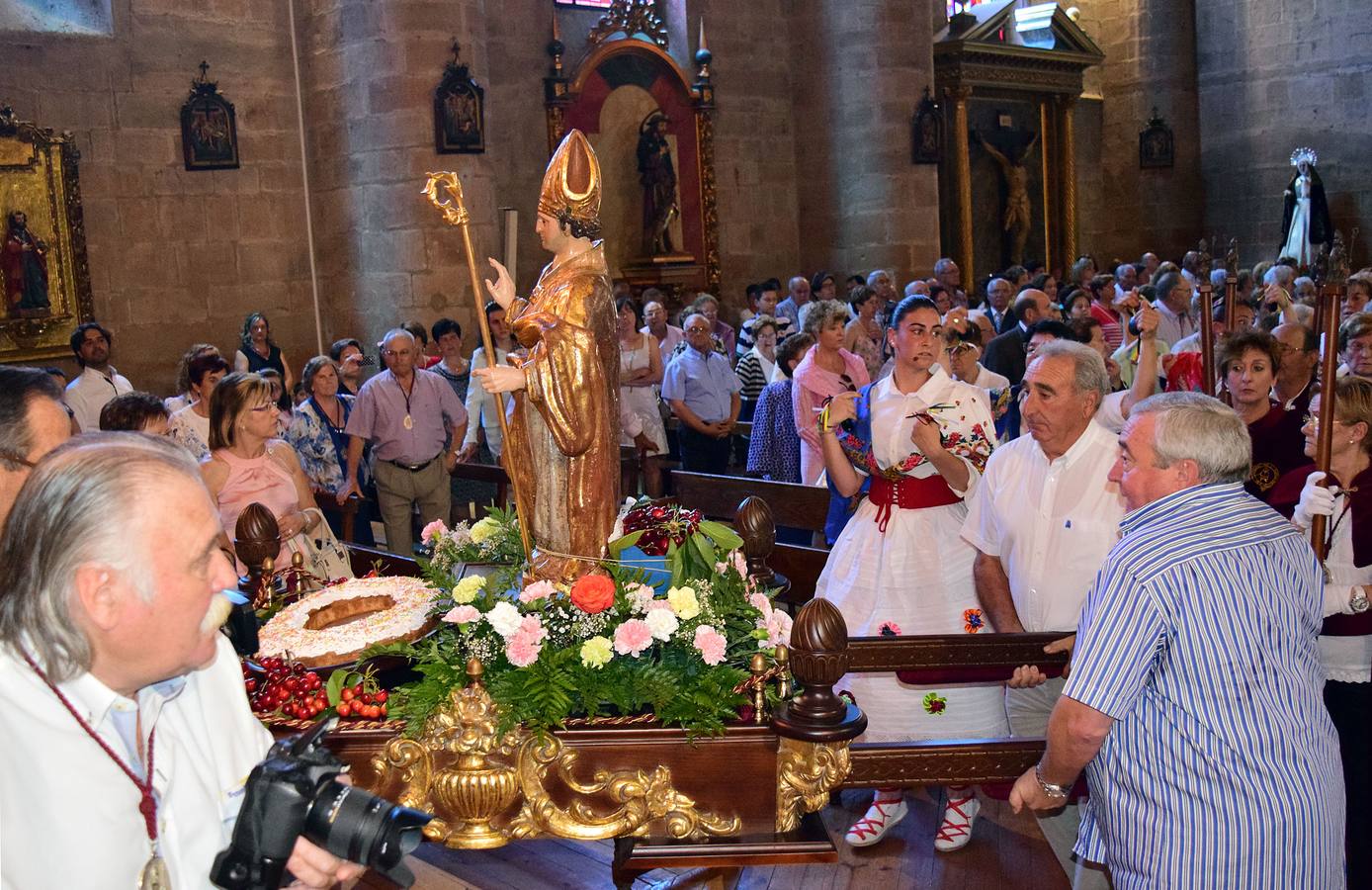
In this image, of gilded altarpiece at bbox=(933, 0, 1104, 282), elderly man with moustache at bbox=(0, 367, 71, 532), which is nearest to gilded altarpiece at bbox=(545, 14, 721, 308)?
gilded altarpiece at bbox=(933, 0, 1104, 282)

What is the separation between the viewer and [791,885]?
463 centimetres

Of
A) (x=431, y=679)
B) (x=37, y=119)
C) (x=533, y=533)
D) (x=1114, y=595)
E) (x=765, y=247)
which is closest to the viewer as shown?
(x=1114, y=595)

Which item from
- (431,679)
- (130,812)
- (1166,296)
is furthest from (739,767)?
(1166,296)

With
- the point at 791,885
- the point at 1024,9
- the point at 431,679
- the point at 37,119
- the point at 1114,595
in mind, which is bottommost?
the point at 791,885

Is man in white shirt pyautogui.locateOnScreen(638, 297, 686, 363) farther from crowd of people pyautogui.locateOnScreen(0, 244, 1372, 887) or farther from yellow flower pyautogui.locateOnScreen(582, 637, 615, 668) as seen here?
yellow flower pyautogui.locateOnScreen(582, 637, 615, 668)

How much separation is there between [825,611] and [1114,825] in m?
0.79

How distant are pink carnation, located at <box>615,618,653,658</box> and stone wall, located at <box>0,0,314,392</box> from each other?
10.2 meters

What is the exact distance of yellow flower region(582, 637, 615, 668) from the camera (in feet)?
11.0

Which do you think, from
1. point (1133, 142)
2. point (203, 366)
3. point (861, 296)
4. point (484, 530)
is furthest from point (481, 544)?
point (1133, 142)

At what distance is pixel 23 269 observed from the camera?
11.4 metres

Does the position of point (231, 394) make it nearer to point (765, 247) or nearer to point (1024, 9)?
point (765, 247)

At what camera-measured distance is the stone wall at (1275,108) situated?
66.8 ft

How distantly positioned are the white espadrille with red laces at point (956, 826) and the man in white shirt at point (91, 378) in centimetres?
638

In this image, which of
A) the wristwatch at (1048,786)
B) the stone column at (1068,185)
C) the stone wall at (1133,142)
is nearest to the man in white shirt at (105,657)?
the wristwatch at (1048,786)
